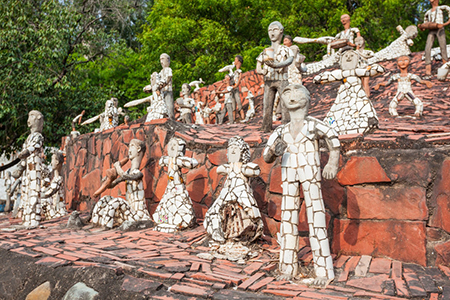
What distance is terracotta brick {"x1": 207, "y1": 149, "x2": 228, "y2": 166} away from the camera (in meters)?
6.66

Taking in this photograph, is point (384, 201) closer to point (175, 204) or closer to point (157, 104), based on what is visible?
point (175, 204)

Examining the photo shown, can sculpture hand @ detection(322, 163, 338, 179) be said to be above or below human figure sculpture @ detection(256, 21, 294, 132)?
below

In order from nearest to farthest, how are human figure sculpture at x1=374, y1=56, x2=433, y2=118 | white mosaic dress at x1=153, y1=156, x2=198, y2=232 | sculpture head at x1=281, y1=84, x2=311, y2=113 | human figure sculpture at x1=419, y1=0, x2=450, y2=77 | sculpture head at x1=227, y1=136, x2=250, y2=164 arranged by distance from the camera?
sculpture head at x1=281, y1=84, x2=311, y2=113 → sculpture head at x1=227, y1=136, x2=250, y2=164 → white mosaic dress at x1=153, y1=156, x2=198, y2=232 → human figure sculpture at x1=374, y1=56, x2=433, y2=118 → human figure sculpture at x1=419, y1=0, x2=450, y2=77

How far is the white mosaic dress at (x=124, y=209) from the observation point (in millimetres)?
6605

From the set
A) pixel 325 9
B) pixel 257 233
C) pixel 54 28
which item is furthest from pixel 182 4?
pixel 257 233

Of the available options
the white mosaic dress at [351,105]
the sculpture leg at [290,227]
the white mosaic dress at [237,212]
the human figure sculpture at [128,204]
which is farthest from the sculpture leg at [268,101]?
the sculpture leg at [290,227]

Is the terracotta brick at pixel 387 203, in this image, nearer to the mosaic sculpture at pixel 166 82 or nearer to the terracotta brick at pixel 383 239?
the terracotta brick at pixel 383 239

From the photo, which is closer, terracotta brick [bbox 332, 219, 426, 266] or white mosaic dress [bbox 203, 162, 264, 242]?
terracotta brick [bbox 332, 219, 426, 266]

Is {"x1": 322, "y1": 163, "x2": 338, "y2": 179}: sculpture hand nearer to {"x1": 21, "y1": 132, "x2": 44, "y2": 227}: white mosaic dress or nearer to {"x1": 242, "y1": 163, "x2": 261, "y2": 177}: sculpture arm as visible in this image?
{"x1": 242, "y1": 163, "x2": 261, "y2": 177}: sculpture arm

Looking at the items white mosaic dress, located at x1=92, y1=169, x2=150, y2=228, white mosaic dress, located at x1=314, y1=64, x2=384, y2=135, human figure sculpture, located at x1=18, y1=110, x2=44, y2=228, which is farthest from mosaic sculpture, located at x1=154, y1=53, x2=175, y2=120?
white mosaic dress, located at x1=314, y1=64, x2=384, y2=135

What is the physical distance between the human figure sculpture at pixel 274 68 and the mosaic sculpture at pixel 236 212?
1917 millimetres

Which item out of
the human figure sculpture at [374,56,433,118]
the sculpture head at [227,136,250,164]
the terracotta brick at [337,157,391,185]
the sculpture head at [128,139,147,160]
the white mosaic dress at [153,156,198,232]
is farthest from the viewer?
the human figure sculpture at [374,56,433,118]

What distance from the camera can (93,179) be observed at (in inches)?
362

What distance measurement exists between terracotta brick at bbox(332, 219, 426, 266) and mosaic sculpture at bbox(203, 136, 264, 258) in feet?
3.26
